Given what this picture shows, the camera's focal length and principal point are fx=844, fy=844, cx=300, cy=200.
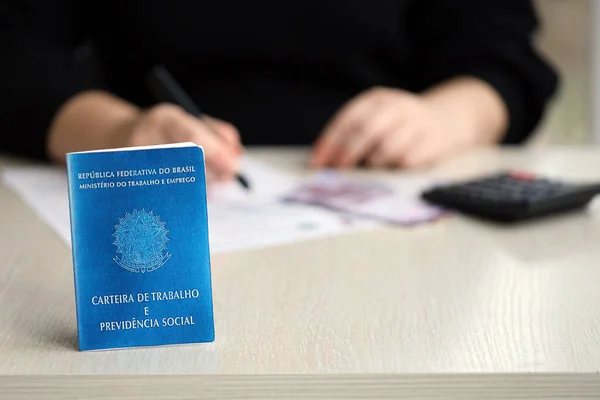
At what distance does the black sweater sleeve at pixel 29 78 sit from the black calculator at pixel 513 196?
0.54 meters

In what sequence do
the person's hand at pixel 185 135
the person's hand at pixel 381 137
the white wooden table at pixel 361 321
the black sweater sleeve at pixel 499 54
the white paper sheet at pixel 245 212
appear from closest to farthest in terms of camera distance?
the white wooden table at pixel 361 321 < the white paper sheet at pixel 245 212 < the person's hand at pixel 185 135 < the person's hand at pixel 381 137 < the black sweater sleeve at pixel 499 54

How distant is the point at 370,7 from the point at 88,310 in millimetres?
955

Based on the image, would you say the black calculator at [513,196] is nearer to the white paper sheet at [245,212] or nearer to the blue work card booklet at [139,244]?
the white paper sheet at [245,212]

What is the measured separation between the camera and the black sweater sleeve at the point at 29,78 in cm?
111

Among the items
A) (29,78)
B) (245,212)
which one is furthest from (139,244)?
(29,78)

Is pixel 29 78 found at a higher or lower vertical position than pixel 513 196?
Answer: higher

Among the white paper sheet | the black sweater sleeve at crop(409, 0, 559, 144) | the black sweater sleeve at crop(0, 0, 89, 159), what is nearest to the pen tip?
the white paper sheet

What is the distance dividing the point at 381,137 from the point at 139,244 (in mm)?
599

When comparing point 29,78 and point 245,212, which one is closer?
point 245,212

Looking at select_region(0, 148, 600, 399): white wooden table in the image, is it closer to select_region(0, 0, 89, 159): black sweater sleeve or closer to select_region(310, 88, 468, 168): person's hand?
select_region(310, 88, 468, 168): person's hand

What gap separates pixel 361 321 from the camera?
54cm

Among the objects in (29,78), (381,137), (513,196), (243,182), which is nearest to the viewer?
(513,196)

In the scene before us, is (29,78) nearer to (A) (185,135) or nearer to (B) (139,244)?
(A) (185,135)

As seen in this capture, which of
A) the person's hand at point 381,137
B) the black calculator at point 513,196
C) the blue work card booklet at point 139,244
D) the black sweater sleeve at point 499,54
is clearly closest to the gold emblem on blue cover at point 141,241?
the blue work card booklet at point 139,244
